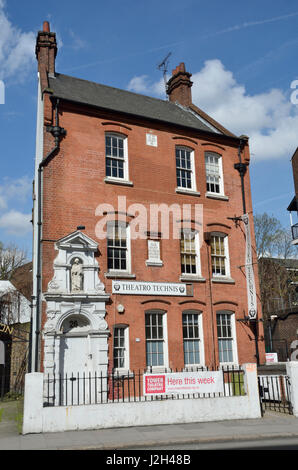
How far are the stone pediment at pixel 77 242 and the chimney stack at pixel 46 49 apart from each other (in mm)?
8601

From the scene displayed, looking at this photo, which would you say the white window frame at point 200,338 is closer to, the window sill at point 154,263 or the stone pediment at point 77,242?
the window sill at point 154,263

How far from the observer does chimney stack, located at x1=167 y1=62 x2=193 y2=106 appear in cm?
2575

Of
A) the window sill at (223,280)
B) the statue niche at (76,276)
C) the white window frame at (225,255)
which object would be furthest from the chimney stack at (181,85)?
the statue niche at (76,276)

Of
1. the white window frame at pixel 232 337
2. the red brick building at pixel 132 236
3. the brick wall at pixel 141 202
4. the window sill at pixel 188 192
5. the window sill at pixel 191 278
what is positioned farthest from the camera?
the window sill at pixel 188 192

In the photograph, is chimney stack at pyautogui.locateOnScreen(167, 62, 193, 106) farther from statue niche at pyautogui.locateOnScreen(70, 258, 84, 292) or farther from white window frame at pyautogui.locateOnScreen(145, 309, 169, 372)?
statue niche at pyautogui.locateOnScreen(70, 258, 84, 292)

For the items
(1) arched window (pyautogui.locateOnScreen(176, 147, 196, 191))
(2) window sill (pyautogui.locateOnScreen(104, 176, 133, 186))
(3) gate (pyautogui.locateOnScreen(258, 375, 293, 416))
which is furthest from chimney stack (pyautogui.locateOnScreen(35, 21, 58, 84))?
(3) gate (pyautogui.locateOnScreen(258, 375, 293, 416))

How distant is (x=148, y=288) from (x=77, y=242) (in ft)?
11.5

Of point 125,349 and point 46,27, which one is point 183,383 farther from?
point 46,27

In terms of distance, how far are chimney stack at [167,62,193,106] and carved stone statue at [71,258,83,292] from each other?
1355 centimetres

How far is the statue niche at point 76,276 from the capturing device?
53.7ft

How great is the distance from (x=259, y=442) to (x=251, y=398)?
3.10 meters

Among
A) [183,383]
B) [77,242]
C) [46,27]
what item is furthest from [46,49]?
[183,383]

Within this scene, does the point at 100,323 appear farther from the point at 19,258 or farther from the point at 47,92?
the point at 19,258
